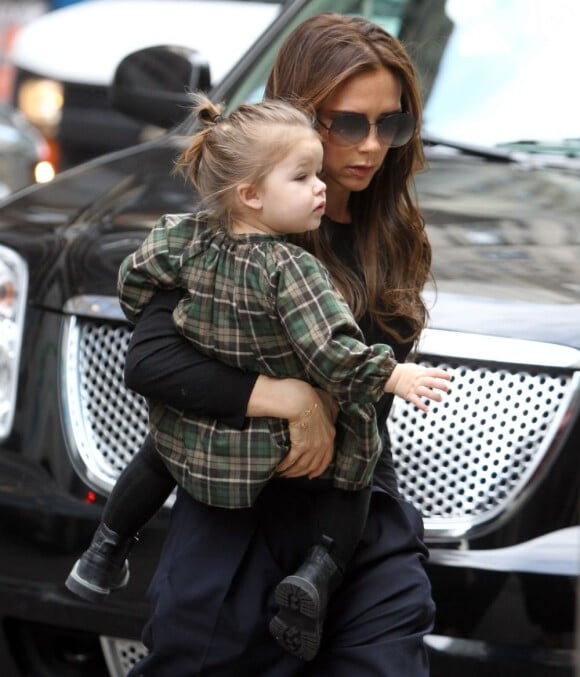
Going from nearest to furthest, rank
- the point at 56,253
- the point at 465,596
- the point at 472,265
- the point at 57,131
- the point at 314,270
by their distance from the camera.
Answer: the point at 314,270
the point at 465,596
the point at 472,265
the point at 56,253
the point at 57,131

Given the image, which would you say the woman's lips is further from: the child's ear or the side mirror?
the side mirror

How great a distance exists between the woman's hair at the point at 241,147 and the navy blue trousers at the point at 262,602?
49 cm

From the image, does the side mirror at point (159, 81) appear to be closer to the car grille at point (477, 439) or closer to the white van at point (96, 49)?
the car grille at point (477, 439)

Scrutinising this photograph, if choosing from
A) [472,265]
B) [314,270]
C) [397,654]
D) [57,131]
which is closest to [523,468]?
[472,265]

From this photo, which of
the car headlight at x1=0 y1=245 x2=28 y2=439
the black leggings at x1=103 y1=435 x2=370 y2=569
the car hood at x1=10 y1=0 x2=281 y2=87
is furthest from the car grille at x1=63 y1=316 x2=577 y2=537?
the car hood at x1=10 y1=0 x2=281 y2=87

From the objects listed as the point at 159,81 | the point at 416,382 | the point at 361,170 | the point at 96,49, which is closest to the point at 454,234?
the point at 361,170

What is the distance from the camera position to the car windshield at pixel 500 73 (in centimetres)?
441

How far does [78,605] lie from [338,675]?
39.0 inches

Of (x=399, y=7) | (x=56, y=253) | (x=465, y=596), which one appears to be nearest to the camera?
(x=465, y=596)

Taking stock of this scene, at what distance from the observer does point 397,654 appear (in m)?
2.71

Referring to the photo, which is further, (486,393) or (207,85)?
(207,85)

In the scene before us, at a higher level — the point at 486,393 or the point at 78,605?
the point at 486,393

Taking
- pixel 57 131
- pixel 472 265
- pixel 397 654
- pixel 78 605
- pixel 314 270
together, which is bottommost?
pixel 57 131

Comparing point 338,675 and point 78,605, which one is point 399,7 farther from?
point 338,675
